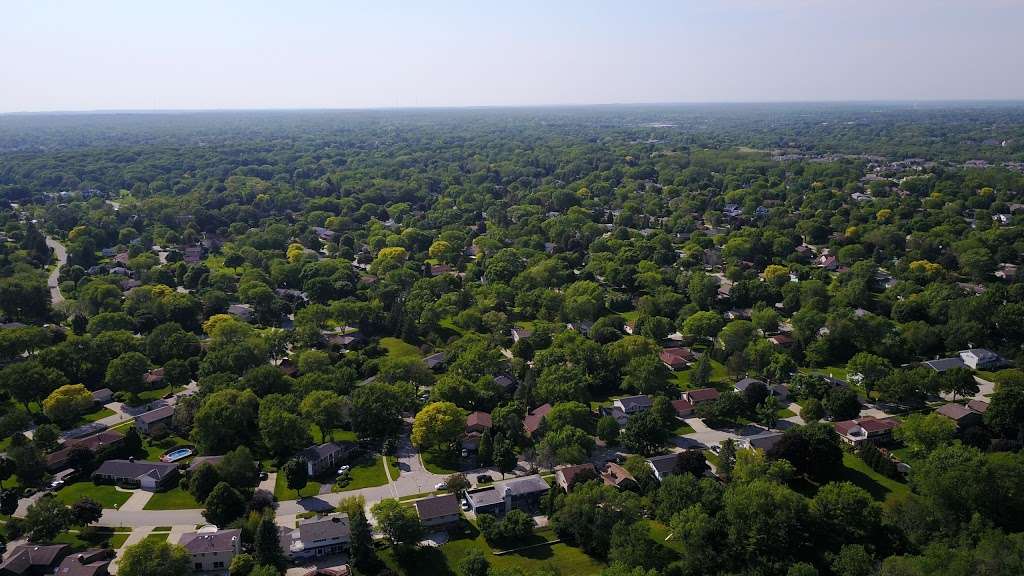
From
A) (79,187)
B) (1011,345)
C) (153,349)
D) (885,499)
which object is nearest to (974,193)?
(1011,345)

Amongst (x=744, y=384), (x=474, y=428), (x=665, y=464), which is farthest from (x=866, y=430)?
(x=474, y=428)

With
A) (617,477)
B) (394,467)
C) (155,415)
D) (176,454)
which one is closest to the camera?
(617,477)

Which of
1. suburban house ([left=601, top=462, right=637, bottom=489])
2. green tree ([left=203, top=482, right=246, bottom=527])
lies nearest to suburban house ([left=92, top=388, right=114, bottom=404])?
green tree ([left=203, top=482, right=246, bottom=527])

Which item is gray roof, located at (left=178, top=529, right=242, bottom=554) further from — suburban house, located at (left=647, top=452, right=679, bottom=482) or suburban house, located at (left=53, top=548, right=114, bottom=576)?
suburban house, located at (left=647, top=452, right=679, bottom=482)

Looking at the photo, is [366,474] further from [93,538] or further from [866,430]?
[866,430]

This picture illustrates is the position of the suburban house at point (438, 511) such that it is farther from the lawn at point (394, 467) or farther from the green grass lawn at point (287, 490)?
the green grass lawn at point (287, 490)

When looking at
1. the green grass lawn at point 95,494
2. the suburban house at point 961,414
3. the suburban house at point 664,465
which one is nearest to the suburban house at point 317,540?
the green grass lawn at point 95,494

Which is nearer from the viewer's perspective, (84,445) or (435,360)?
(84,445)
